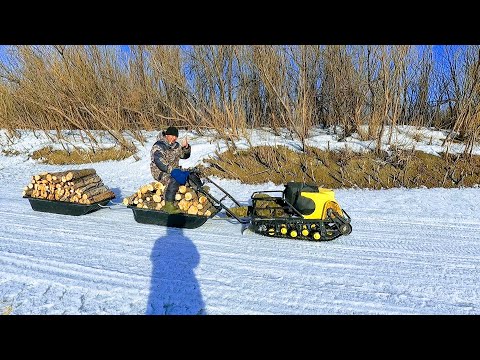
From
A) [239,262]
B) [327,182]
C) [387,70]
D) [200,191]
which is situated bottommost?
[327,182]

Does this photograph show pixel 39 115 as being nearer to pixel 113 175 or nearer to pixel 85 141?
pixel 85 141

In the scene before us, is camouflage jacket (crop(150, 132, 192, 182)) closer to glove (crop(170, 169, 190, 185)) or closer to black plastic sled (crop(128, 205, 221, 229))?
glove (crop(170, 169, 190, 185))

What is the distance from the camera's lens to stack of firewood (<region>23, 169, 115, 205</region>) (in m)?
6.65

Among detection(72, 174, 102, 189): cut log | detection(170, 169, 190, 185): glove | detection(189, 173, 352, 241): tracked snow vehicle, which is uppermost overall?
detection(170, 169, 190, 185): glove

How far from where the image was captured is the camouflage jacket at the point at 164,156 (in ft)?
19.0

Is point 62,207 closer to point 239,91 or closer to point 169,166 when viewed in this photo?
point 169,166

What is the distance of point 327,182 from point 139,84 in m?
10.6

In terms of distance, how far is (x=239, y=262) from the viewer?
14.6ft

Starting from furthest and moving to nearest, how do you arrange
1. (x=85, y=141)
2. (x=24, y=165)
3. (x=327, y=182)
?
1. (x=85, y=141)
2. (x=24, y=165)
3. (x=327, y=182)

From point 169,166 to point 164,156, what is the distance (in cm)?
32

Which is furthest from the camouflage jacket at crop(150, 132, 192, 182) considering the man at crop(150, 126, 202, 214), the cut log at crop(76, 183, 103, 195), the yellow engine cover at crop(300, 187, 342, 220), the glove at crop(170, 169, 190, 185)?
the yellow engine cover at crop(300, 187, 342, 220)

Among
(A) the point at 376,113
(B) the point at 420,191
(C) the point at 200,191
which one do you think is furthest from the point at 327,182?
(C) the point at 200,191

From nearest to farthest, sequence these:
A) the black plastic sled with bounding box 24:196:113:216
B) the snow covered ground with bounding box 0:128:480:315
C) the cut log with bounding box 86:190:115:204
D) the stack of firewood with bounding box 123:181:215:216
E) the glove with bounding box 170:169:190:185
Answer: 1. the snow covered ground with bounding box 0:128:480:315
2. the glove with bounding box 170:169:190:185
3. the stack of firewood with bounding box 123:181:215:216
4. the black plastic sled with bounding box 24:196:113:216
5. the cut log with bounding box 86:190:115:204

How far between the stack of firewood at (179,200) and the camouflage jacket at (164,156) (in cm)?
22
